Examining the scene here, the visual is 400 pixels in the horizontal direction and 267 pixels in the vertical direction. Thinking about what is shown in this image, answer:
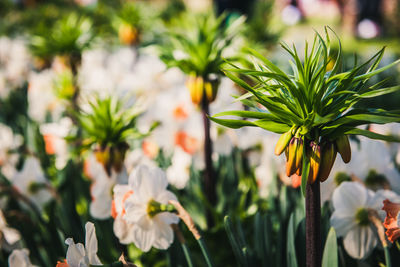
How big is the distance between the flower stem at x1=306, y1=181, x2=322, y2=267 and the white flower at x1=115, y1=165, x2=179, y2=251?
0.29 meters

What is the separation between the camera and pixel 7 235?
109cm

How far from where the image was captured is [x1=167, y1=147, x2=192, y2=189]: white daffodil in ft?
4.56

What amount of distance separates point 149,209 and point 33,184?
591 mm

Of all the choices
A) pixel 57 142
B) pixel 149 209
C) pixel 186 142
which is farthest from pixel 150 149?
pixel 149 209

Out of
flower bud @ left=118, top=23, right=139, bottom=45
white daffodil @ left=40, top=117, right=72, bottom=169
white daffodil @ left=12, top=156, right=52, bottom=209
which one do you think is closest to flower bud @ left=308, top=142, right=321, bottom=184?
white daffodil @ left=12, top=156, right=52, bottom=209

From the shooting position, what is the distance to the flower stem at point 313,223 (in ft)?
2.12

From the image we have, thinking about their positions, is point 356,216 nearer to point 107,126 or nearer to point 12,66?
point 107,126

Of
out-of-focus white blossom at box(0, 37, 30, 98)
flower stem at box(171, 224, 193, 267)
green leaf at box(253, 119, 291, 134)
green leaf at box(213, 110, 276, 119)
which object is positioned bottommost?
flower stem at box(171, 224, 193, 267)

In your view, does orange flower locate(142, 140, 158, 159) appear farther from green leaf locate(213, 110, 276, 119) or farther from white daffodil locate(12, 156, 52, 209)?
green leaf locate(213, 110, 276, 119)

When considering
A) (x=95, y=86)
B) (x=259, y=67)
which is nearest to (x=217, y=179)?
(x=259, y=67)

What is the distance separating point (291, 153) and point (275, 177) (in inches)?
23.6

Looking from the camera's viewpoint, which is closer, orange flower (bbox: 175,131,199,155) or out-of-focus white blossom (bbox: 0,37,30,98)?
orange flower (bbox: 175,131,199,155)

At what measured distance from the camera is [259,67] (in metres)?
0.70

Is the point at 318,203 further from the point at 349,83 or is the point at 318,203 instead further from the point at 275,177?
the point at 275,177
